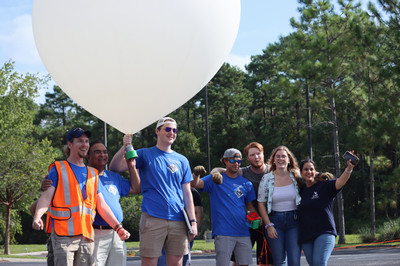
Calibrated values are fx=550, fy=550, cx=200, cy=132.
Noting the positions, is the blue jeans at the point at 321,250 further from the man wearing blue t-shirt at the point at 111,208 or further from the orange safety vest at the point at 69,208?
the orange safety vest at the point at 69,208

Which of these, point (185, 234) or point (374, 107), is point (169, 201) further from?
point (374, 107)

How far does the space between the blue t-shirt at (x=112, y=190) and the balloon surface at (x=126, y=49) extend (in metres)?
0.46

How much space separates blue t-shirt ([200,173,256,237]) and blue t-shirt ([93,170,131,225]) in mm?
1080

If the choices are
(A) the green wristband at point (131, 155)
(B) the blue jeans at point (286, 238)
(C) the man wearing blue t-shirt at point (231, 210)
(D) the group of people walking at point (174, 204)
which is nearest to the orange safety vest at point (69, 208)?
(D) the group of people walking at point (174, 204)

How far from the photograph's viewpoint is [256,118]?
44.9m

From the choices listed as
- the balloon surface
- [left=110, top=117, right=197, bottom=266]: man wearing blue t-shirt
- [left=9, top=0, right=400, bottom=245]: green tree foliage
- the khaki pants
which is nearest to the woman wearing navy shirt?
[left=110, top=117, right=197, bottom=266]: man wearing blue t-shirt

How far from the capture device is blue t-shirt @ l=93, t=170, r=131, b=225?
15.7 ft

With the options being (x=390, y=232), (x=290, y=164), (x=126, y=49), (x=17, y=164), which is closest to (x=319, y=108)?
(x=390, y=232)

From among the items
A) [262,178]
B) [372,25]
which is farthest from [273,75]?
[262,178]

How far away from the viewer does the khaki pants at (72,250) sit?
4.22 meters

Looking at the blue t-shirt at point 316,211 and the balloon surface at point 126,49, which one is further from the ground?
the balloon surface at point 126,49

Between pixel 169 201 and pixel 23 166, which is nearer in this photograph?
pixel 169 201

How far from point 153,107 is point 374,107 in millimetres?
16058

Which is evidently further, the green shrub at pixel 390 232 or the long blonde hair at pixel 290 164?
the green shrub at pixel 390 232
